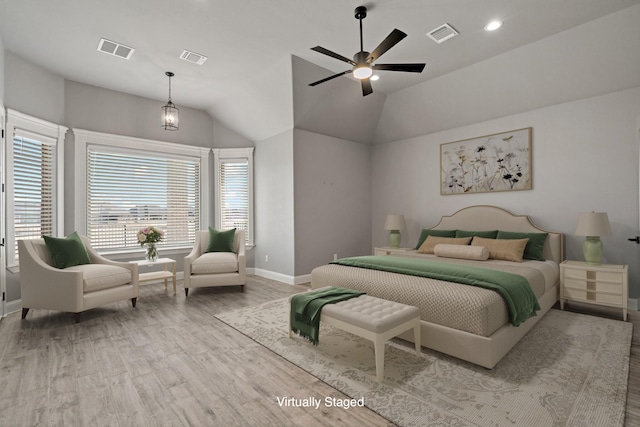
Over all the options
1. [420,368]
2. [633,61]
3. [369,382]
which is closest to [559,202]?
[633,61]

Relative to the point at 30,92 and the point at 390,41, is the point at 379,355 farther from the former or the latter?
Result: the point at 30,92

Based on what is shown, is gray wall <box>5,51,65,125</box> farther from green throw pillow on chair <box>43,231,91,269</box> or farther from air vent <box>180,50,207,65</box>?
air vent <box>180,50,207,65</box>

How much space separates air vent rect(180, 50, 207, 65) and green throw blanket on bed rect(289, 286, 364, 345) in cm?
330

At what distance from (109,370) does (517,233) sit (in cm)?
493

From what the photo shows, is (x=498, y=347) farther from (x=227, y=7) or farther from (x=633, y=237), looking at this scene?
(x=227, y=7)

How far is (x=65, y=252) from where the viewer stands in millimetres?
3691

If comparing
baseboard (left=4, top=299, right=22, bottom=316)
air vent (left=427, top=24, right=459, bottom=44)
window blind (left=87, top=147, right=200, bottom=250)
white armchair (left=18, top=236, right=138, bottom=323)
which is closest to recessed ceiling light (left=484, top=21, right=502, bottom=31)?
air vent (left=427, top=24, right=459, bottom=44)

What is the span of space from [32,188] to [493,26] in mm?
6029

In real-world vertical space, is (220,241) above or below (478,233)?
below

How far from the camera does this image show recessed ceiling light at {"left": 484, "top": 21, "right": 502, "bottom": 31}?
10.8 ft

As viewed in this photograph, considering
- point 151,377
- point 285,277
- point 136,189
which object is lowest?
point 151,377

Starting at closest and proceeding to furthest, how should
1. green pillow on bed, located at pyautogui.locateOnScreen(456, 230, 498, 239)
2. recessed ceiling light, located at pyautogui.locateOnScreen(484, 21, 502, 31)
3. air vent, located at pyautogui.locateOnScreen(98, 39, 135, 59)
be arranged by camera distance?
recessed ceiling light, located at pyautogui.locateOnScreen(484, 21, 502, 31)
air vent, located at pyautogui.locateOnScreen(98, 39, 135, 59)
green pillow on bed, located at pyautogui.locateOnScreen(456, 230, 498, 239)

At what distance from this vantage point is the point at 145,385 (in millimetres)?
2189

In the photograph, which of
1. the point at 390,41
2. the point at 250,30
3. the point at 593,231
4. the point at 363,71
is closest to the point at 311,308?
the point at 363,71
